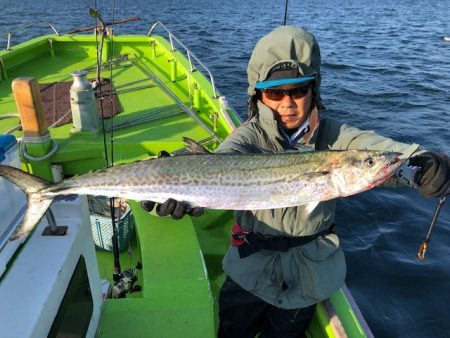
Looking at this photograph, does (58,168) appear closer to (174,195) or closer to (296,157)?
(174,195)

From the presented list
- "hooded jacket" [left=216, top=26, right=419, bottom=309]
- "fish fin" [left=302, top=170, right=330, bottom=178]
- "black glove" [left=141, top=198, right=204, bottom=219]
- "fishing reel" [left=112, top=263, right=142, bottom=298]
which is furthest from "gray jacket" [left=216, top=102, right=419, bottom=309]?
"fishing reel" [left=112, top=263, right=142, bottom=298]

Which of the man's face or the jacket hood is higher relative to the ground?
the jacket hood

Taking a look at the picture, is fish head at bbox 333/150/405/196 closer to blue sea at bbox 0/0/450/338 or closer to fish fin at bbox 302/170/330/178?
fish fin at bbox 302/170/330/178

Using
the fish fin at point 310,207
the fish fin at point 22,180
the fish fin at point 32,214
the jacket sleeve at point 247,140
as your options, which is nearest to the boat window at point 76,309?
the fish fin at point 32,214

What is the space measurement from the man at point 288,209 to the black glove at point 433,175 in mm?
17

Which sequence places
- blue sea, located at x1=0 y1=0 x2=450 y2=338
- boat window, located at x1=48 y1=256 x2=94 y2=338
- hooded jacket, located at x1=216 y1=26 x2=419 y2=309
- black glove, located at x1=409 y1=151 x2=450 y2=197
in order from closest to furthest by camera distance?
boat window, located at x1=48 y1=256 x2=94 y2=338, black glove, located at x1=409 y1=151 x2=450 y2=197, hooded jacket, located at x1=216 y1=26 x2=419 y2=309, blue sea, located at x1=0 y1=0 x2=450 y2=338

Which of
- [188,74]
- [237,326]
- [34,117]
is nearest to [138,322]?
[237,326]

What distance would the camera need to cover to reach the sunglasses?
2.70m

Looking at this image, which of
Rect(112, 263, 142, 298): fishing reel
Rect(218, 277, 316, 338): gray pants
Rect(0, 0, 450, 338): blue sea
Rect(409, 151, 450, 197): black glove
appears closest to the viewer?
Rect(409, 151, 450, 197): black glove

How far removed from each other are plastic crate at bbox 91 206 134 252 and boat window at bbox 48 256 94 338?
6.53 feet

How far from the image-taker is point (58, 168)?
5.27m

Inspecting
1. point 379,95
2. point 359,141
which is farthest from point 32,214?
point 379,95

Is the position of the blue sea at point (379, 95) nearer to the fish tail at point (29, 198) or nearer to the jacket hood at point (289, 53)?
the jacket hood at point (289, 53)

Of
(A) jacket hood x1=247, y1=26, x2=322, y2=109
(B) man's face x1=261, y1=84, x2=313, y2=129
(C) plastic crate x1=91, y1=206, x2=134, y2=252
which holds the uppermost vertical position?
(A) jacket hood x1=247, y1=26, x2=322, y2=109
